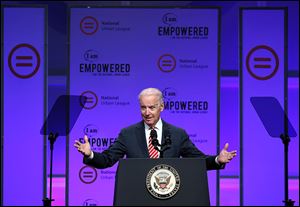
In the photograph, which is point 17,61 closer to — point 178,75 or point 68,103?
point 68,103

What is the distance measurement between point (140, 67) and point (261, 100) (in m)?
1.40

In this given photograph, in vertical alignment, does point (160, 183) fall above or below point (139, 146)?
below

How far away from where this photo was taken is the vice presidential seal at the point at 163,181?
2.62m

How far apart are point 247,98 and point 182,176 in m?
3.08

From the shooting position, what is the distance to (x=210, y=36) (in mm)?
5574

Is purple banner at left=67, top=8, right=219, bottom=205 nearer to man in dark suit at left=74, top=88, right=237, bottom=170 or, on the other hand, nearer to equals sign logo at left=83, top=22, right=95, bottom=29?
equals sign logo at left=83, top=22, right=95, bottom=29

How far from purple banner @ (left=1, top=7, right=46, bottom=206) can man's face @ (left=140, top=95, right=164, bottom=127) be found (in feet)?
8.00

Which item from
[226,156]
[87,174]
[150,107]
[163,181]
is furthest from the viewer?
[87,174]

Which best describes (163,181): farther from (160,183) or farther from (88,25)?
(88,25)

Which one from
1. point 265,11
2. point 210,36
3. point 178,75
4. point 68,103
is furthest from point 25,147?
point 265,11

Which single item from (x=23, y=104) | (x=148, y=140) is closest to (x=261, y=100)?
(x=148, y=140)

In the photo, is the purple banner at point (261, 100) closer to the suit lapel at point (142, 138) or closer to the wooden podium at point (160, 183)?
the suit lapel at point (142, 138)

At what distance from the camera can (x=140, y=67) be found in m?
5.59

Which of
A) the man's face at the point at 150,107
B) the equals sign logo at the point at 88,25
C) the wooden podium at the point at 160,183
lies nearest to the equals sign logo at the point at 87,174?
the equals sign logo at the point at 88,25
